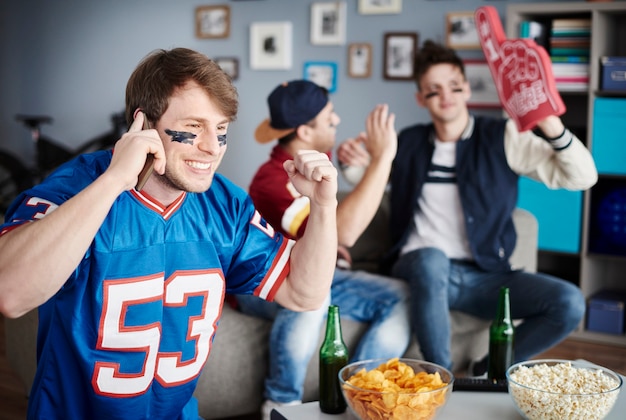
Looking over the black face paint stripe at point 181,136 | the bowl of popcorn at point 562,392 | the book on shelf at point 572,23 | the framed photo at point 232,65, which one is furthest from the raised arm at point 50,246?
the framed photo at point 232,65

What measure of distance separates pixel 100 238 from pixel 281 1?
13.7ft

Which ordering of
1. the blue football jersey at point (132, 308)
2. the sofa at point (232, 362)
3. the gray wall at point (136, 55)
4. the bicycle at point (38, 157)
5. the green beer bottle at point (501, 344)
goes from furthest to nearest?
the bicycle at point (38, 157) < the gray wall at point (136, 55) < the sofa at point (232, 362) < the green beer bottle at point (501, 344) < the blue football jersey at point (132, 308)

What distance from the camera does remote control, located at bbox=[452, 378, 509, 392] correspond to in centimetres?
180

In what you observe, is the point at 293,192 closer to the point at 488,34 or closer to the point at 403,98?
the point at 488,34

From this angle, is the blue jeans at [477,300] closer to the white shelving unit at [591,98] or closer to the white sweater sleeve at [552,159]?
the white sweater sleeve at [552,159]

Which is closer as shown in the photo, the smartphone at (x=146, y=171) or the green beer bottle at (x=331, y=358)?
the smartphone at (x=146, y=171)

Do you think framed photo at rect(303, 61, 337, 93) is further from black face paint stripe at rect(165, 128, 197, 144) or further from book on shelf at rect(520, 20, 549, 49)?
black face paint stripe at rect(165, 128, 197, 144)

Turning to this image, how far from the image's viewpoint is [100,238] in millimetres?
1490

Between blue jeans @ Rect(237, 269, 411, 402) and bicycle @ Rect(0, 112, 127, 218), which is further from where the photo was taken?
bicycle @ Rect(0, 112, 127, 218)

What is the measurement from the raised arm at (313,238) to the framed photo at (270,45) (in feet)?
12.6

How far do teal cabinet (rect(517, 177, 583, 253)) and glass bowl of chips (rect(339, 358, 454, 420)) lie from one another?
99.8 inches

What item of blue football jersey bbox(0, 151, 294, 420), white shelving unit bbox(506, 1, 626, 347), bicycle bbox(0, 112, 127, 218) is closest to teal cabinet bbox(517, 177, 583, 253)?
white shelving unit bbox(506, 1, 626, 347)

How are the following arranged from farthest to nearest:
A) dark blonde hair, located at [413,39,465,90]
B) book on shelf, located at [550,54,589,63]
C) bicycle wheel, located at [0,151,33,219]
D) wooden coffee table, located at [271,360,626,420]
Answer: bicycle wheel, located at [0,151,33,219], book on shelf, located at [550,54,589,63], dark blonde hair, located at [413,39,465,90], wooden coffee table, located at [271,360,626,420]

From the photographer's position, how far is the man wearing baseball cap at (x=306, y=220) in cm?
243
